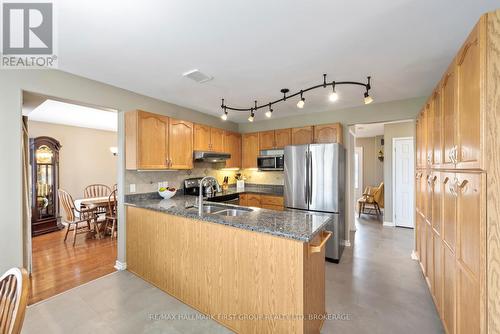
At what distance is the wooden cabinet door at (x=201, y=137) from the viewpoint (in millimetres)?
3748

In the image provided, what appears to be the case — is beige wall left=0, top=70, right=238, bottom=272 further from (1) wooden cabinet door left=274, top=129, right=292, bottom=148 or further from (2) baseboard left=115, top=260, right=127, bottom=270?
(1) wooden cabinet door left=274, top=129, right=292, bottom=148

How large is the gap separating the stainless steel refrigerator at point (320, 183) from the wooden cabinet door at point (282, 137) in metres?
0.54

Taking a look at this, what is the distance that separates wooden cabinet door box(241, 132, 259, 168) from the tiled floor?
8.38ft

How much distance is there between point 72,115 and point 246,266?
4927 millimetres

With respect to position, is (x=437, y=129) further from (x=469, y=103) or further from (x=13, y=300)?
(x=13, y=300)

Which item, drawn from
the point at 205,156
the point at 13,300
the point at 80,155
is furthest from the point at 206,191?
the point at 80,155

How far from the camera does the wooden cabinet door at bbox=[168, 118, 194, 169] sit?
3.30 meters

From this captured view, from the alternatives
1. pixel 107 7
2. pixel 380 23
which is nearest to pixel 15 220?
pixel 107 7

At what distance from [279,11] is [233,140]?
331 cm

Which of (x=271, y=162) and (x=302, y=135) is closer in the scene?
(x=302, y=135)

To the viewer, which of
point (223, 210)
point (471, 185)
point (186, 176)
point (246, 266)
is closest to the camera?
point (471, 185)

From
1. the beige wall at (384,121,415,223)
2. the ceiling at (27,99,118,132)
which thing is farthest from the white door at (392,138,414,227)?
the ceiling at (27,99,118,132)

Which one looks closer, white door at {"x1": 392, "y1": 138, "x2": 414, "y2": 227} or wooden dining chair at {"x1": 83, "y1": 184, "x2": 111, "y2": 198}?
white door at {"x1": 392, "y1": 138, "x2": 414, "y2": 227}

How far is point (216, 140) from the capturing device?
13.8 ft
